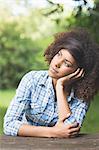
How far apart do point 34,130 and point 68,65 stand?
0.88ft

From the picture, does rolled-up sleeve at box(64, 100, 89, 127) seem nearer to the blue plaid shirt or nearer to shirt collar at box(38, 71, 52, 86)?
the blue plaid shirt

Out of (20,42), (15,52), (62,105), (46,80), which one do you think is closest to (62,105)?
(62,105)

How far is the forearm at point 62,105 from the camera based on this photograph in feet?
5.93

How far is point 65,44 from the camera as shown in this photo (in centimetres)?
184

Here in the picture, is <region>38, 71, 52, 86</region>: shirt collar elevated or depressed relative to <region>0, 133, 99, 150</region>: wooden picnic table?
elevated

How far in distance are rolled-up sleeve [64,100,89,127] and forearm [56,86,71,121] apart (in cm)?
2

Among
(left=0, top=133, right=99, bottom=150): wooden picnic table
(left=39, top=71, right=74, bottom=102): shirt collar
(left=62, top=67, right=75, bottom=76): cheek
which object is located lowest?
(left=0, top=133, right=99, bottom=150): wooden picnic table

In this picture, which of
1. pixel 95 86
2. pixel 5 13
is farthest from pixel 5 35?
pixel 95 86

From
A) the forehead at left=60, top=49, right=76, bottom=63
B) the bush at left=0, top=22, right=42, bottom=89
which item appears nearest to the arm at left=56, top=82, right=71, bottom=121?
the forehead at left=60, top=49, right=76, bottom=63

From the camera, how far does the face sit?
5.90ft

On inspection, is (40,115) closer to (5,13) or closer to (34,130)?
(34,130)

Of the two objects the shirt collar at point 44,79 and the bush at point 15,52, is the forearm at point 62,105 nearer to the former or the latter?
the shirt collar at point 44,79

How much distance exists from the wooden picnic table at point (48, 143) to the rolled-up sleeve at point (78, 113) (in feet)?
0.23

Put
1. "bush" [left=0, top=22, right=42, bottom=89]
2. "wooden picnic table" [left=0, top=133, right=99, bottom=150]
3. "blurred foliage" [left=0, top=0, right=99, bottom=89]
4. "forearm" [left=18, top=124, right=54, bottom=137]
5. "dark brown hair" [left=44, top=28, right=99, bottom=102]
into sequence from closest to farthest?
"wooden picnic table" [left=0, top=133, right=99, bottom=150], "forearm" [left=18, top=124, right=54, bottom=137], "dark brown hair" [left=44, top=28, right=99, bottom=102], "blurred foliage" [left=0, top=0, right=99, bottom=89], "bush" [left=0, top=22, right=42, bottom=89]
